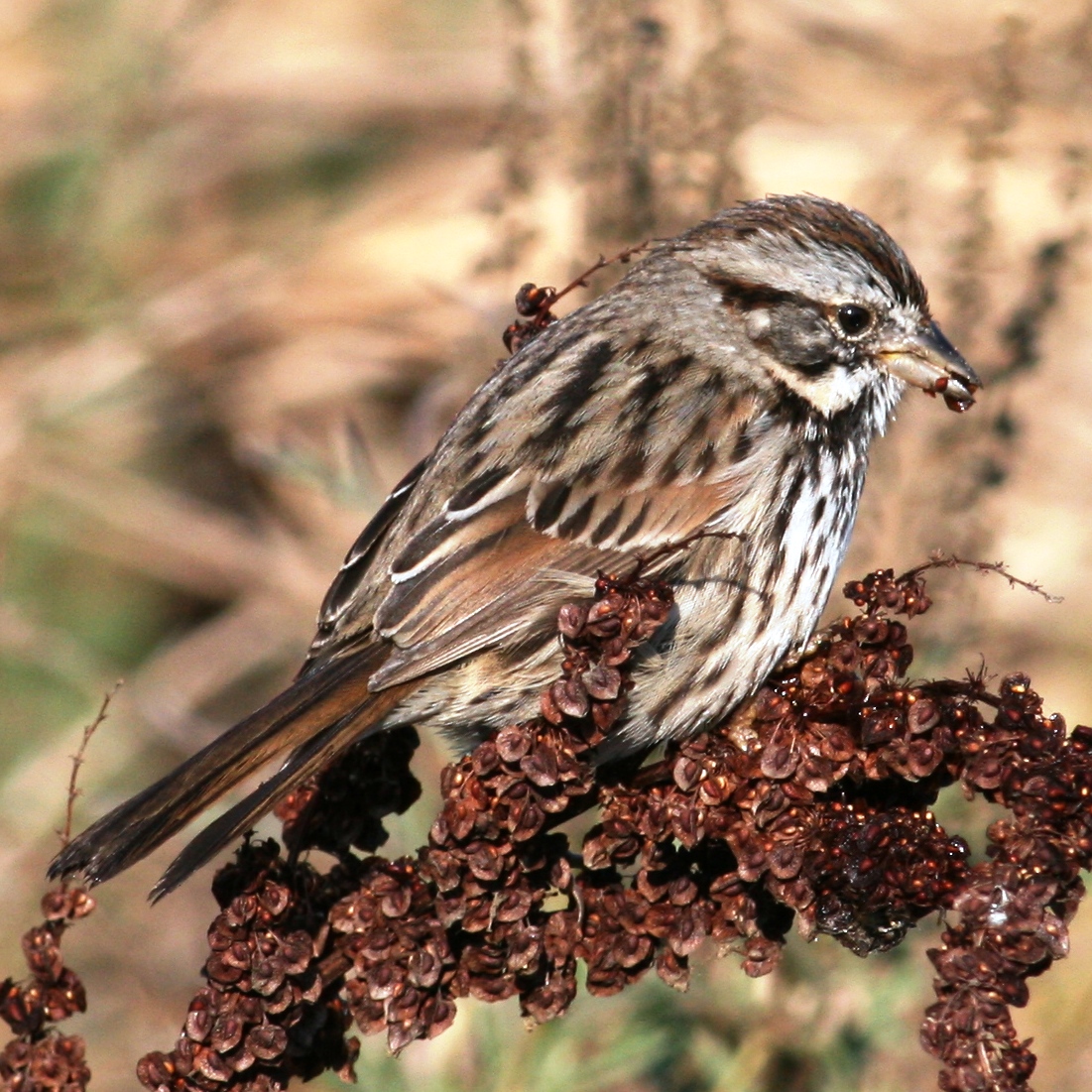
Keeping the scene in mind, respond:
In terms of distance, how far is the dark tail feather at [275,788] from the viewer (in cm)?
259

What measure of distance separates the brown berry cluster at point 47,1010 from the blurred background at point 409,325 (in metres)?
0.99

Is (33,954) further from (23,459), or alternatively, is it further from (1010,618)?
(1010,618)

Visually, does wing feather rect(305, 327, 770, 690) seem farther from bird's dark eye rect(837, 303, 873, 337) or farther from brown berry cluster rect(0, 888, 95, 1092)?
brown berry cluster rect(0, 888, 95, 1092)

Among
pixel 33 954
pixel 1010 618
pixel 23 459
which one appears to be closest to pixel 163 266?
pixel 23 459

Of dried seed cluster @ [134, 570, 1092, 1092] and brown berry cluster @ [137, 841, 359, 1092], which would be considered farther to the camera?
brown berry cluster @ [137, 841, 359, 1092]

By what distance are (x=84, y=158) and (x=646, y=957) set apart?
423cm

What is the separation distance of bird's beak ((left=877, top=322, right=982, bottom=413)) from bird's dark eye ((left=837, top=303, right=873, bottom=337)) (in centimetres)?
6

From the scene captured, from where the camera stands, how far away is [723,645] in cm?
310

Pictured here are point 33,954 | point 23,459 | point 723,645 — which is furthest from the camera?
→ point 23,459

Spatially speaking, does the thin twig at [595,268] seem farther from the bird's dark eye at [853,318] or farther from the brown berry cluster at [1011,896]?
the brown berry cluster at [1011,896]

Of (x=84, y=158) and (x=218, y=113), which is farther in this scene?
(x=218, y=113)

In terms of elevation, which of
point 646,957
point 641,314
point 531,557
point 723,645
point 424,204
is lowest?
point 646,957

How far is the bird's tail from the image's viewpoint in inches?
104

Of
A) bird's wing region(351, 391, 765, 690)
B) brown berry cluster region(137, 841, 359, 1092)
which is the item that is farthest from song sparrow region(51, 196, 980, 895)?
brown berry cluster region(137, 841, 359, 1092)
